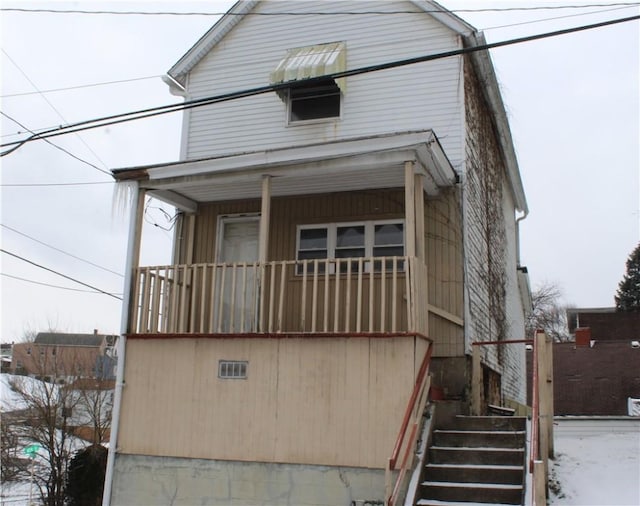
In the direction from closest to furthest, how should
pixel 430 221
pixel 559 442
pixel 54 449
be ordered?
pixel 559 442 → pixel 430 221 → pixel 54 449

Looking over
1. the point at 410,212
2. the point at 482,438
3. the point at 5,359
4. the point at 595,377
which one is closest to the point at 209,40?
the point at 410,212

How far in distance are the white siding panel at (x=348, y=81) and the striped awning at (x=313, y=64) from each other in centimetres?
21

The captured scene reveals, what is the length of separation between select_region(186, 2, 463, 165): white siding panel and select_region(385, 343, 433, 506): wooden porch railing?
4.27 meters

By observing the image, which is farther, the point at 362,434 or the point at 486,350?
the point at 486,350

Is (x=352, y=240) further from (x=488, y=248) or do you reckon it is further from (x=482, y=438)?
(x=482, y=438)

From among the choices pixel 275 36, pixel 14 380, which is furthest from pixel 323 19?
pixel 14 380

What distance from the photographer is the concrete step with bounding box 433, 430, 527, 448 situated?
28.7ft

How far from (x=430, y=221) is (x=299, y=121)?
3.44m

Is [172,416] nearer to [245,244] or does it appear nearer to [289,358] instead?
[289,358]

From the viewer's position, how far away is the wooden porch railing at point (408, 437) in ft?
24.2

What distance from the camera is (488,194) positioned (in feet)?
48.0

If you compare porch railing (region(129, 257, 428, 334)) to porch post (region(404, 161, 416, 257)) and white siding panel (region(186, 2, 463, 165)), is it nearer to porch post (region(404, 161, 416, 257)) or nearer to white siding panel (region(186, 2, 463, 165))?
porch post (region(404, 161, 416, 257))

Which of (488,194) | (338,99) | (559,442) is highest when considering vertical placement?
(338,99)

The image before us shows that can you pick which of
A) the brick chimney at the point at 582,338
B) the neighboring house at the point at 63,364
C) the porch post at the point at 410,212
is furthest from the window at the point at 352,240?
the neighboring house at the point at 63,364
